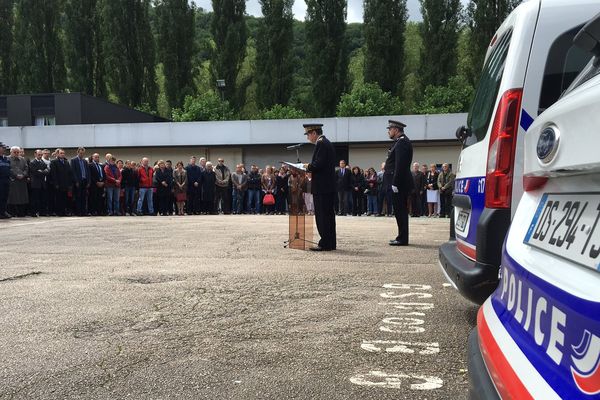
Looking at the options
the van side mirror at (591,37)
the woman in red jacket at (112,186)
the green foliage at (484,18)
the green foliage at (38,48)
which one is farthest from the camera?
the green foliage at (38,48)

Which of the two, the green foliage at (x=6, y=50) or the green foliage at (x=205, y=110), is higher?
the green foliage at (x=6, y=50)

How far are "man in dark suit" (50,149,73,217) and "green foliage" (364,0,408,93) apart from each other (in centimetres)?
2309

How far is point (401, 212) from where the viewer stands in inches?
323

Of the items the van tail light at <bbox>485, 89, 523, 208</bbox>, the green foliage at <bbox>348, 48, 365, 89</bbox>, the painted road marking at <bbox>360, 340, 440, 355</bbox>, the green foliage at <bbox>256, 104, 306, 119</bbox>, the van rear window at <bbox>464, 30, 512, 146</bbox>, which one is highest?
the green foliage at <bbox>348, 48, 365, 89</bbox>

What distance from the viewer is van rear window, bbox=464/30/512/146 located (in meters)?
3.55

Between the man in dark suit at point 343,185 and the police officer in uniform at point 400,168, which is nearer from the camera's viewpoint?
the police officer in uniform at point 400,168

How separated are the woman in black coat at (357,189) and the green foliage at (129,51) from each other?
26297 millimetres

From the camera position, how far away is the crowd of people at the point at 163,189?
588 inches

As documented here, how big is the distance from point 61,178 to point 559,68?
586 inches

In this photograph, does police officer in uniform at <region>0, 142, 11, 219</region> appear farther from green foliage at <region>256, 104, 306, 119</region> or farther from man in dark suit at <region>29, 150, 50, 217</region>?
green foliage at <region>256, 104, 306, 119</region>

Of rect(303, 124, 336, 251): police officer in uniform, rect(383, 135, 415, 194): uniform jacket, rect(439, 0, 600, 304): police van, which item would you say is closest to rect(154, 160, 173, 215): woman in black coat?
rect(303, 124, 336, 251): police officer in uniform

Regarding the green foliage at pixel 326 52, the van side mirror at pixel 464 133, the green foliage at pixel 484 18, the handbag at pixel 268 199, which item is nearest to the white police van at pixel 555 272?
the van side mirror at pixel 464 133

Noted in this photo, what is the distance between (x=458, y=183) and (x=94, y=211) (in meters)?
14.7

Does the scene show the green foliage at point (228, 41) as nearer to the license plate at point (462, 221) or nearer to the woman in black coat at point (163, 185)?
the woman in black coat at point (163, 185)
